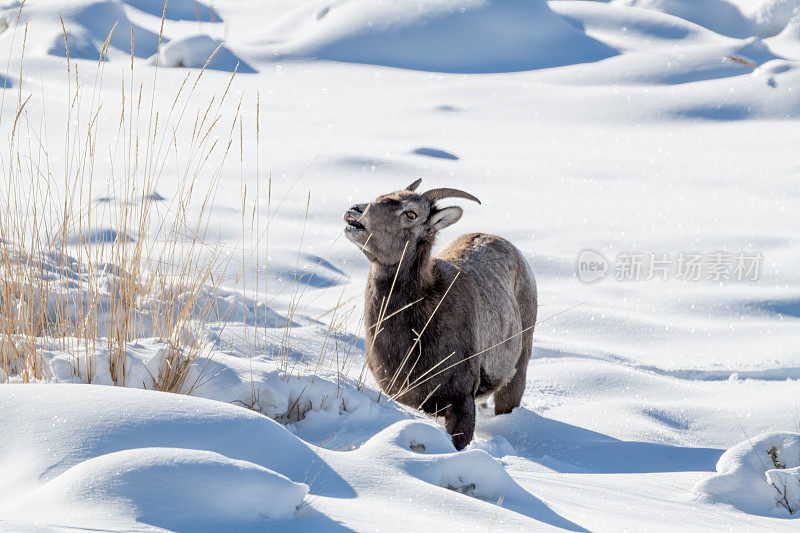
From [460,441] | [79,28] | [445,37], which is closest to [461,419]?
[460,441]

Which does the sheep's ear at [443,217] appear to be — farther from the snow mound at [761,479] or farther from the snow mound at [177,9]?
the snow mound at [177,9]

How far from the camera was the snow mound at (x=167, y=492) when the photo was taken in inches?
65.5

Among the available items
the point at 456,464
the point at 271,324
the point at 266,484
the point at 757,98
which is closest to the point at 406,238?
the point at 271,324

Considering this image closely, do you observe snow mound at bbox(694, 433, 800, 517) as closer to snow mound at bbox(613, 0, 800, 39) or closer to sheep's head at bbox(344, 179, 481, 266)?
sheep's head at bbox(344, 179, 481, 266)

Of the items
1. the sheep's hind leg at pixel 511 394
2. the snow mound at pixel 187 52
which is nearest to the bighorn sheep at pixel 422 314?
the sheep's hind leg at pixel 511 394

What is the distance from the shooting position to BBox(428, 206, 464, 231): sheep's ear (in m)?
4.33

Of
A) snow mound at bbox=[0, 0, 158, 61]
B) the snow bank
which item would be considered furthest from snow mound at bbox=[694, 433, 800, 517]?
snow mound at bbox=[0, 0, 158, 61]

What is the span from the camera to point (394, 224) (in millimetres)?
4180

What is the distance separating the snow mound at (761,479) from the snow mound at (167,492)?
2.04m

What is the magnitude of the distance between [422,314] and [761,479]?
67.4 inches

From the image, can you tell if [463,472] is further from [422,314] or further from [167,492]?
[422,314]

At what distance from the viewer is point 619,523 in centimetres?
253

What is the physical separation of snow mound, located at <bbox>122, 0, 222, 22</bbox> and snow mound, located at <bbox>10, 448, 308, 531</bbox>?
22.6 metres

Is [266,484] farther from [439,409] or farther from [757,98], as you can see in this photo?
[757,98]
